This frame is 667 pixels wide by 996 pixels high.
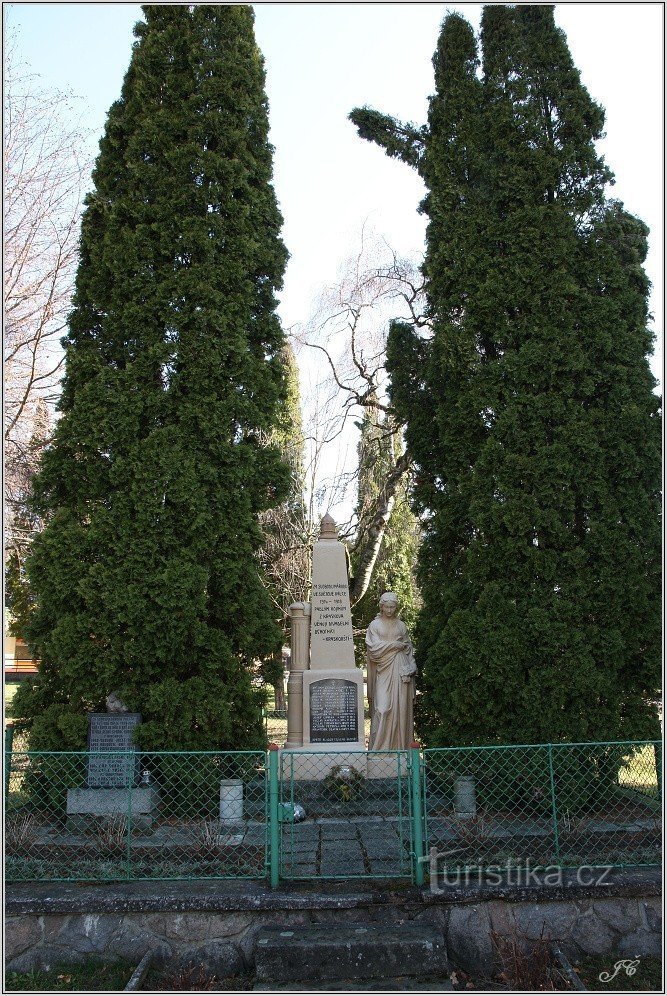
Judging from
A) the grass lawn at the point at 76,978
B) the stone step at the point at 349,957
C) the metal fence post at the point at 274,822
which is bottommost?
the grass lawn at the point at 76,978

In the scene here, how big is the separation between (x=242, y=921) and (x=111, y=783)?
7.01 ft

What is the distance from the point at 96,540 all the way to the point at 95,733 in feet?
5.97

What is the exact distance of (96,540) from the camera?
6.90m

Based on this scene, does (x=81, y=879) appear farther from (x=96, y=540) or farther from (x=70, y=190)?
(x=70, y=190)

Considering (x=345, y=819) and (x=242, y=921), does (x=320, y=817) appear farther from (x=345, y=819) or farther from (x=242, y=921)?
(x=242, y=921)

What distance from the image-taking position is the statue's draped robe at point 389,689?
26.0 feet

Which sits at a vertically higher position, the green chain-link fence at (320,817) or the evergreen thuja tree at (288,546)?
the evergreen thuja tree at (288,546)

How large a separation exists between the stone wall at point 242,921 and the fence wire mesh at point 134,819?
0.97 feet

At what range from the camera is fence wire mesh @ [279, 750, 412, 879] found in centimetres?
518

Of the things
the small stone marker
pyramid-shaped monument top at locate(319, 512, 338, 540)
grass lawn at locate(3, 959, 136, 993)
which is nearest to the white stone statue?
pyramid-shaped monument top at locate(319, 512, 338, 540)

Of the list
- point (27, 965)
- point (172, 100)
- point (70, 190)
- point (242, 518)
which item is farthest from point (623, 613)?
point (70, 190)

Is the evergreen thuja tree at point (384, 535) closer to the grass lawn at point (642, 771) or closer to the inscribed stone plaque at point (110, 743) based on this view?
the grass lawn at point (642, 771)

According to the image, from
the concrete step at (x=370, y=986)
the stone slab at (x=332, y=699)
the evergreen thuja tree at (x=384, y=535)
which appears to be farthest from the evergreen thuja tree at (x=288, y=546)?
the concrete step at (x=370, y=986)

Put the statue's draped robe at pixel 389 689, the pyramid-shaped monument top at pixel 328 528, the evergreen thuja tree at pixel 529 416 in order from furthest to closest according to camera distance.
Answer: the pyramid-shaped monument top at pixel 328 528
the statue's draped robe at pixel 389 689
the evergreen thuja tree at pixel 529 416
